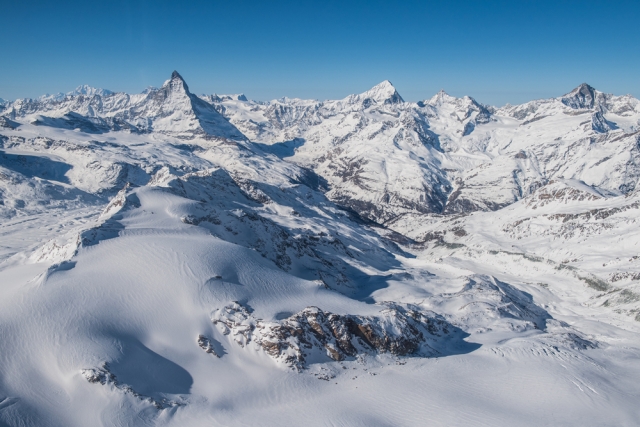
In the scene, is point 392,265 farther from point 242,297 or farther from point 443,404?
point 443,404

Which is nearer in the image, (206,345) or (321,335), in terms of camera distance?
(206,345)

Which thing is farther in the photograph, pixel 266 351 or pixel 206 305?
pixel 206 305

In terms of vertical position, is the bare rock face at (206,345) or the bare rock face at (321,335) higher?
the bare rock face at (321,335)

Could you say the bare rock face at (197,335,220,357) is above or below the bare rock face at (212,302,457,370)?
below

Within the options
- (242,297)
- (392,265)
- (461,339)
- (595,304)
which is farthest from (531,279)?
(242,297)

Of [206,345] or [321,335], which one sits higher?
[321,335]

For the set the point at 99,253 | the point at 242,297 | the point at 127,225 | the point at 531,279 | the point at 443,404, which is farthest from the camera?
the point at 531,279

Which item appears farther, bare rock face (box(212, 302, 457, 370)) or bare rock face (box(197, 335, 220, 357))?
bare rock face (box(212, 302, 457, 370))

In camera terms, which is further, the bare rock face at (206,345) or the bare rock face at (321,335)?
the bare rock face at (321,335)
